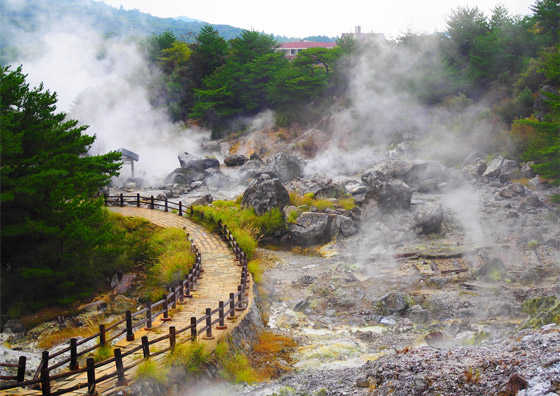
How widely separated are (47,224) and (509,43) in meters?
37.0

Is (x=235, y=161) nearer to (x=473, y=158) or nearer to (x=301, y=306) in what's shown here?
(x=473, y=158)

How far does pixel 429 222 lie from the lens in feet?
67.3

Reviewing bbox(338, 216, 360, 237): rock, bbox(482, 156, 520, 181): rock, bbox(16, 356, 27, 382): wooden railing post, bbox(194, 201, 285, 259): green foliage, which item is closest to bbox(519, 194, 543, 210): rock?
bbox(482, 156, 520, 181): rock

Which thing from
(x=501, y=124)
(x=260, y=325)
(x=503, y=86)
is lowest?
(x=260, y=325)

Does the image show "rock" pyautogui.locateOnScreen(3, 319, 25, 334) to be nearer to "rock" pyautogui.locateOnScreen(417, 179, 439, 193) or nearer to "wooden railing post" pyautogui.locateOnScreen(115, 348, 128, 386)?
"wooden railing post" pyautogui.locateOnScreen(115, 348, 128, 386)

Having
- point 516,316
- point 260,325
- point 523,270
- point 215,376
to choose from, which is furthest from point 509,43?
point 215,376

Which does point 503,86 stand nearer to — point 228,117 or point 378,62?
point 378,62

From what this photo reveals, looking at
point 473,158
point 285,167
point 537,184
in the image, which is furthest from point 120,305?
point 473,158

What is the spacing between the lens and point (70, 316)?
15789mm

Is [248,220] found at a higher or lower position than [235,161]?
lower

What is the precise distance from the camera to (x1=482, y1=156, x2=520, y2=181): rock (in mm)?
27938

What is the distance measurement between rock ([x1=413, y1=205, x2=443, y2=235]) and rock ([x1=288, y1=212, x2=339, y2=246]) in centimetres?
350

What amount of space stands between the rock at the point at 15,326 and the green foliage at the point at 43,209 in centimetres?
101

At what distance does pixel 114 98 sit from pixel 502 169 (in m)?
39.8
